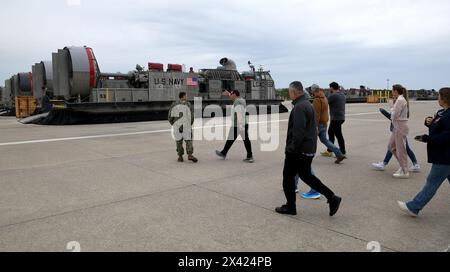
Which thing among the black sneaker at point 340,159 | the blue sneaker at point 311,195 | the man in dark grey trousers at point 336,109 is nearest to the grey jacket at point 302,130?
the blue sneaker at point 311,195

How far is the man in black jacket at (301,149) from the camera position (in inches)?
167

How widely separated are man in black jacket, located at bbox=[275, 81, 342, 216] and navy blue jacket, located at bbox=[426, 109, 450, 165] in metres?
1.19

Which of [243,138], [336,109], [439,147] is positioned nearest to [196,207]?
[439,147]

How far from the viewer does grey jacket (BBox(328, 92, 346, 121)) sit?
816 cm

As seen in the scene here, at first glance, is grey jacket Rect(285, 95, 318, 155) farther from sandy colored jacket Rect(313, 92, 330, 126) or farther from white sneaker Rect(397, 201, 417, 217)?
sandy colored jacket Rect(313, 92, 330, 126)

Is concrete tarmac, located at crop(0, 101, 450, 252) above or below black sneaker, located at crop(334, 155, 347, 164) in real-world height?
below

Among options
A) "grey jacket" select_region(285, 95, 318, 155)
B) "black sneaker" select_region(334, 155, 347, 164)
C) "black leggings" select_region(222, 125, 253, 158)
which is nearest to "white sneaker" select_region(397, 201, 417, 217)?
"grey jacket" select_region(285, 95, 318, 155)

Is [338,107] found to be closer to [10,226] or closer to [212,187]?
[212,187]

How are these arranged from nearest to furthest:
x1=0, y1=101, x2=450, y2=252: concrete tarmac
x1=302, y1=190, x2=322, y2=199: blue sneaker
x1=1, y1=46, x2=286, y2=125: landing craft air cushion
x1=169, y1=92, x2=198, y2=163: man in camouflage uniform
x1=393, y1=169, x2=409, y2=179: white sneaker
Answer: x1=0, y1=101, x2=450, y2=252: concrete tarmac
x1=302, y1=190, x2=322, y2=199: blue sneaker
x1=393, y1=169, x2=409, y2=179: white sneaker
x1=169, y1=92, x2=198, y2=163: man in camouflage uniform
x1=1, y1=46, x2=286, y2=125: landing craft air cushion

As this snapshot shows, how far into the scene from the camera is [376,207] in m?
4.76

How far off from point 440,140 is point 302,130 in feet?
4.99

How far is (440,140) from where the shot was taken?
12.8 feet

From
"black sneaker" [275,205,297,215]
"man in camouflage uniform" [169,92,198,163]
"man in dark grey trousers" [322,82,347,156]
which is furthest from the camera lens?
"man in dark grey trousers" [322,82,347,156]
